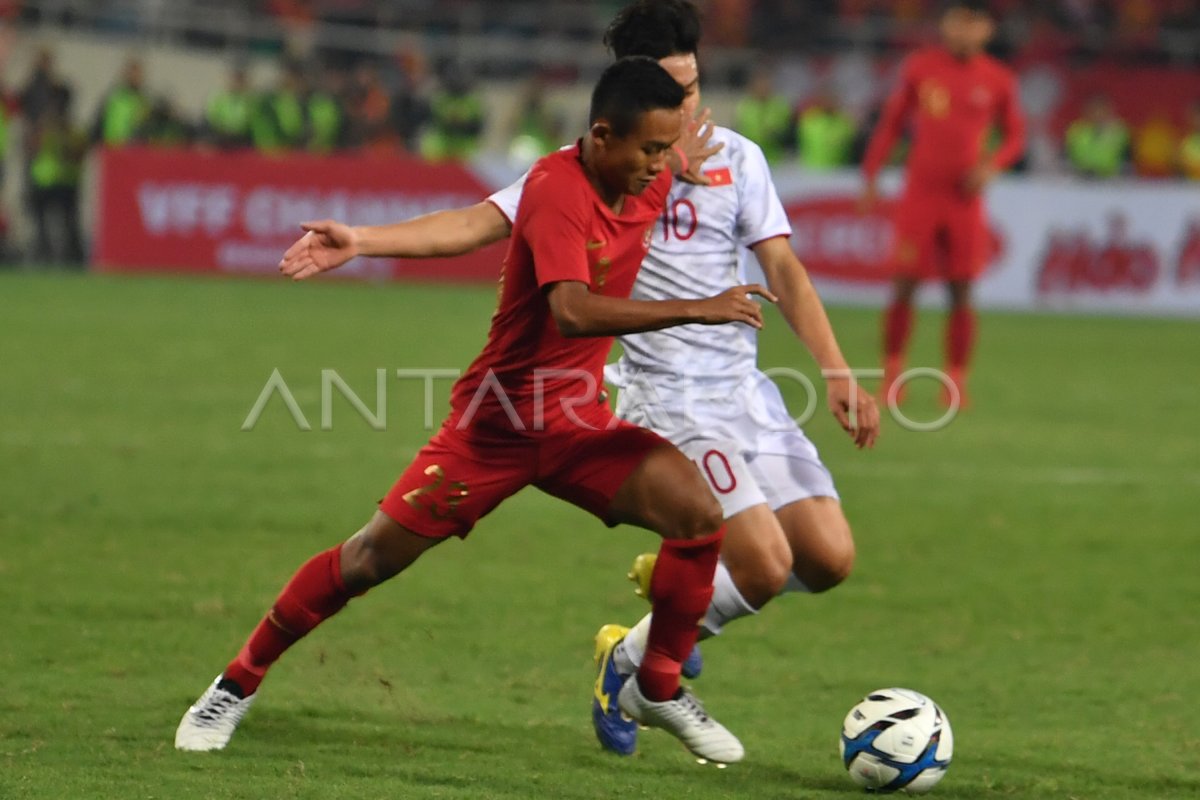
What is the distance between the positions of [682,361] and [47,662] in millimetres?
2091

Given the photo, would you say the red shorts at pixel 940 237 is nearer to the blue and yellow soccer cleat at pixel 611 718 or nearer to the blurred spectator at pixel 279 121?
the blue and yellow soccer cleat at pixel 611 718

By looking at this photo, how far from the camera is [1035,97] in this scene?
25.2m

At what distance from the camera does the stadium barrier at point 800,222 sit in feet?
60.9

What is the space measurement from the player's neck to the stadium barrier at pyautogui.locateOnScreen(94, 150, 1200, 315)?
1427 cm

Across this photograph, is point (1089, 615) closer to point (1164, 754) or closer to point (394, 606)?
point (1164, 754)

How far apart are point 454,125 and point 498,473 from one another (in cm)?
1748

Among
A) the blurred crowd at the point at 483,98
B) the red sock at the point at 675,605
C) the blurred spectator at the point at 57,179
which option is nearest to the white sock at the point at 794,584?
the red sock at the point at 675,605

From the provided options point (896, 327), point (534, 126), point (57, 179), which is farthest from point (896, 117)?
point (57, 179)

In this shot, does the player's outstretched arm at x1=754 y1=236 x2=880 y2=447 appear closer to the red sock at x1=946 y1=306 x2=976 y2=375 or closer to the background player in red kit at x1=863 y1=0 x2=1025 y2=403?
the background player in red kit at x1=863 y1=0 x2=1025 y2=403

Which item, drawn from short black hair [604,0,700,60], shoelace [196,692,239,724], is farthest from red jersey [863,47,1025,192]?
shoelace [196,692,239,724]

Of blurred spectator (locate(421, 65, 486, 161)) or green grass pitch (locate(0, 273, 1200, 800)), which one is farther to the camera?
blurred spectator (locate(421, 65, 486, 161))

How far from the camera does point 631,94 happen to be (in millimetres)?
4207

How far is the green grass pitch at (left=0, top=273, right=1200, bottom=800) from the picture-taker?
15.1 feet

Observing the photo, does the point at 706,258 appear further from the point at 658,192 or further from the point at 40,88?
the point at 40,88
